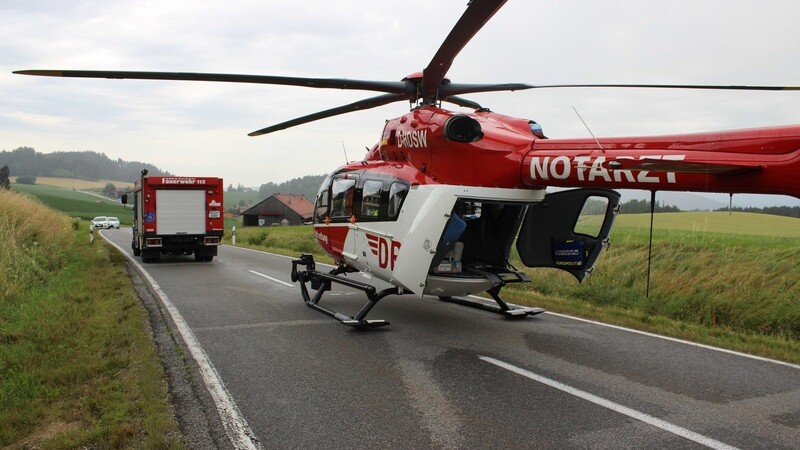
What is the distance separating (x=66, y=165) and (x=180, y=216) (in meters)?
152

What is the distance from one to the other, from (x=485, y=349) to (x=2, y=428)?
4.83 meters

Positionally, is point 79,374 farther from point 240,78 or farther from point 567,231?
point 567,231

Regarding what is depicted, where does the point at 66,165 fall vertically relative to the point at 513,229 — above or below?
above

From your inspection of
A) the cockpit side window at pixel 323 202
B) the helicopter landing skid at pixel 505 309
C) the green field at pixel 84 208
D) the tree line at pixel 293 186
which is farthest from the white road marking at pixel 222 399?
the tree line at pixel 293 186

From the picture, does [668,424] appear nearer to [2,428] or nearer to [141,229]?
[2,428]

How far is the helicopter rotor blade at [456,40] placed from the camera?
189 inches

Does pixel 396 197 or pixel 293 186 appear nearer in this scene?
pixel 396 197

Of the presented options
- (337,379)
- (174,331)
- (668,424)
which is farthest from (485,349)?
(174,331)

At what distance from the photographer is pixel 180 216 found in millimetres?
17734

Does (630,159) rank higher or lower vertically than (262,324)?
higher

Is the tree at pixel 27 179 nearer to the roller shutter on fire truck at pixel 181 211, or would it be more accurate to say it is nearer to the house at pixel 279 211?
the house at pixel 279 211

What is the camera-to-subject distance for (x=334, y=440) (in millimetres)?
4230

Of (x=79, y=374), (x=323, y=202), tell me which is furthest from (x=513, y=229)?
(x=79, y=374)

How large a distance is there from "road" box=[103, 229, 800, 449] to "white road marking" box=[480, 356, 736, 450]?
2cm
